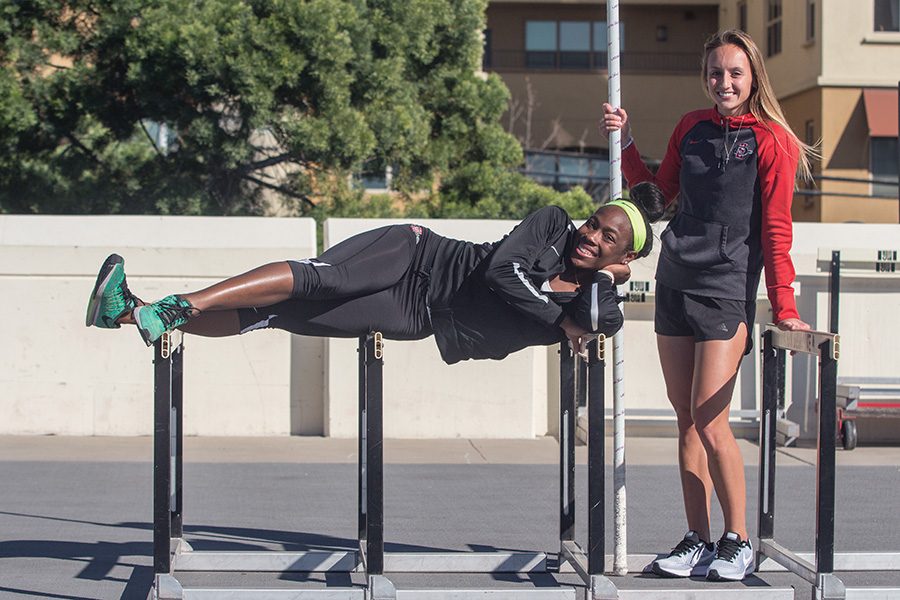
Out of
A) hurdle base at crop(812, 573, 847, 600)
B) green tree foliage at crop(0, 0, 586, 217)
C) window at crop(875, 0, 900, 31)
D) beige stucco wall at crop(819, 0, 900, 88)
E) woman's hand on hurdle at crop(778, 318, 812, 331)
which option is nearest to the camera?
hurdle base at crop(812, 573, 847, 600)

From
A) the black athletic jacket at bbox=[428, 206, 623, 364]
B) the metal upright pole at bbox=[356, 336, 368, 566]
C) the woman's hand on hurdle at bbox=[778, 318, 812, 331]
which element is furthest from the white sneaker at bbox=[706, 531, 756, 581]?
the metal upright pole at bbox=[356, 336, 368, 566]

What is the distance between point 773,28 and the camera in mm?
25750

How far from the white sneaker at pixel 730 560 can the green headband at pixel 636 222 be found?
1.27 meters

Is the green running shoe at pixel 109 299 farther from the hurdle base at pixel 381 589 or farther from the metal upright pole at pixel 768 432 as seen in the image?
the metal upright pole at pixel 768 432

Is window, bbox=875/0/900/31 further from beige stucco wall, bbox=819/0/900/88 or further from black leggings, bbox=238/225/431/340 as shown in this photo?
black leggings, bbox=238/225/431/340

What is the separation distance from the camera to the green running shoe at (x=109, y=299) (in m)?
4.71

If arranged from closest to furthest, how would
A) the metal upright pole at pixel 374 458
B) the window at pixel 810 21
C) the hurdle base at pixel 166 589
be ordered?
the hurdle base at pixel 166 589 → the metal upright pole at pixel 374 458 → the window at pixel 810 21

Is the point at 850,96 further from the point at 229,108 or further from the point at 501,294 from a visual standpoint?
the point at 501,294

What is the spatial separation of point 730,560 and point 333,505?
2.92 m

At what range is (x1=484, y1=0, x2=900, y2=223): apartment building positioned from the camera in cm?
2311

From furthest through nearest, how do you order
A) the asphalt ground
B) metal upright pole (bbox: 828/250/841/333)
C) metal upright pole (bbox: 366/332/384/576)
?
1. metal upright pole (bbox: 828/250/841/333)
2. the asphalt ground
3. metal upright pole (bbox: 366/332/384/576)

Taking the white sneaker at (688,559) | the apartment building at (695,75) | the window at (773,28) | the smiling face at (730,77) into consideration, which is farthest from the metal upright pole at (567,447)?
the window at (773,28)

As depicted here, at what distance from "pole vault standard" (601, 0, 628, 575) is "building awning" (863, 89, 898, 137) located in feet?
62.9

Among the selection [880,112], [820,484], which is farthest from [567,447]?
[880,112]
